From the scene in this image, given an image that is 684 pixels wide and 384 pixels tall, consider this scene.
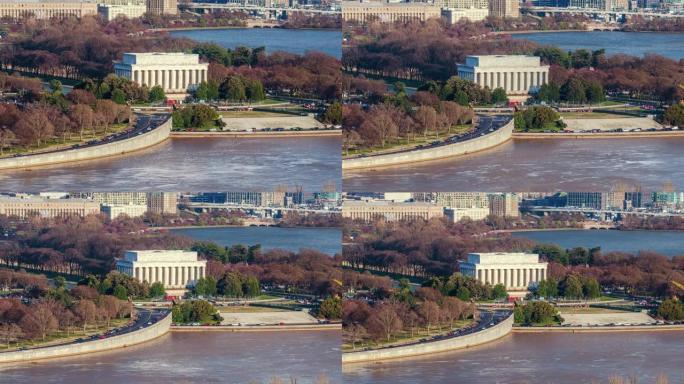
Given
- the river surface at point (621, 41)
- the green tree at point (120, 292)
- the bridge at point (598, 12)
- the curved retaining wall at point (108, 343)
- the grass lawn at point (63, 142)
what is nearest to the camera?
the curved retaining wall at point (108, 343)

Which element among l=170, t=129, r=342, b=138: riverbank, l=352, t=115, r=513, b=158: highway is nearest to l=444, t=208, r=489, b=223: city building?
l=352, t=115, r=513, b=158: highway

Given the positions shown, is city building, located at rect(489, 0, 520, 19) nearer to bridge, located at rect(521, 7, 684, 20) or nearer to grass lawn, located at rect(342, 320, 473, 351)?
bridge, located at rect(521, 7, 684, 20)

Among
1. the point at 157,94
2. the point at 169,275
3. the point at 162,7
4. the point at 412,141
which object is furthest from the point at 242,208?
the point at 162,7

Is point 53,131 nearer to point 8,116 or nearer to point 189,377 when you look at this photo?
point 8,116

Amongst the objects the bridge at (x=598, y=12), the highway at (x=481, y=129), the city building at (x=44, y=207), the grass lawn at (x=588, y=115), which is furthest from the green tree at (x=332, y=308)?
the bridge at (x=598, y=12)

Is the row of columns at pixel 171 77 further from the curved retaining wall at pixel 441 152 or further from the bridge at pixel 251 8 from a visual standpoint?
the curved retaining wall at pixel 441 152

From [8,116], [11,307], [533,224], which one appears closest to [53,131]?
[8,116]

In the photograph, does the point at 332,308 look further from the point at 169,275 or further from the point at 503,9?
the point at 503,9
